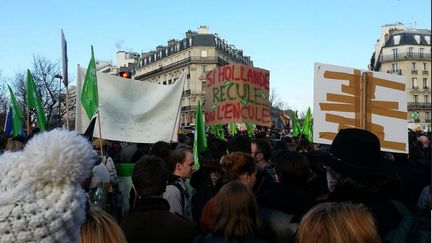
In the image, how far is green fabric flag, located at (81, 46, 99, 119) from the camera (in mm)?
6312

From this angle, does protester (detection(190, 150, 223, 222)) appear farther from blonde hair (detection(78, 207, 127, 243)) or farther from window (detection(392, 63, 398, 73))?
window (detection(392, 63, 398, 73))

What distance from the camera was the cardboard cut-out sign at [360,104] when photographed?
16.1 feet

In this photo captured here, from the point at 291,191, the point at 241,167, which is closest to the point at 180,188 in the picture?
the point at 241,167

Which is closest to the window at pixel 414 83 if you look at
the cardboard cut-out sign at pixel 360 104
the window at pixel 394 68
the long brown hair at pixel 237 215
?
the window at pixel 394 68

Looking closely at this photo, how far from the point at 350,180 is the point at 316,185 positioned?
200cm

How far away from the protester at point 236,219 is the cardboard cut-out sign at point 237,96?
17.9ft

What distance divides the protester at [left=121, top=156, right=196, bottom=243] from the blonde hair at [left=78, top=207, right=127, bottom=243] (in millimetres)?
968

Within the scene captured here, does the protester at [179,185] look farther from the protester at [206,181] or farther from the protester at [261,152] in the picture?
the protester at [261,152]

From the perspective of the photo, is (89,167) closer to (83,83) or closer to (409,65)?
(83,83)

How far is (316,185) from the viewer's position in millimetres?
4539

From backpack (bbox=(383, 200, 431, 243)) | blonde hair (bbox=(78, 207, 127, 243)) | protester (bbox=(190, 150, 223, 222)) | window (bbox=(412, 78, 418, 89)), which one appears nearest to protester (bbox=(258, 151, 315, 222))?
backpack (bbox=(383, 200, 431, 243))

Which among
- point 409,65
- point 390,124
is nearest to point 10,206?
point 390,124

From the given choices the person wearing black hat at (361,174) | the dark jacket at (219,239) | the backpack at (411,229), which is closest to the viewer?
the backpack at (411,229)

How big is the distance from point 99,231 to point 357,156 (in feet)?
4.43
